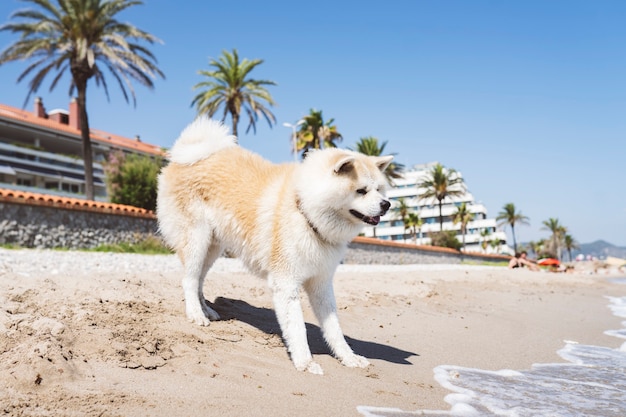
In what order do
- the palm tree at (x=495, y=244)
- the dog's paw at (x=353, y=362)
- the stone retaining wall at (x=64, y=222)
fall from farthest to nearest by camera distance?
the palm tree at (x=495, y=244)
the stone retaining wall at (x=64, y=222)
the dog's paw at (x=353, y=362)

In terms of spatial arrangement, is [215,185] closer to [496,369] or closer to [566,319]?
[496,369]

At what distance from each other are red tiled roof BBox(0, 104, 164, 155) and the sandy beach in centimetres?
3745

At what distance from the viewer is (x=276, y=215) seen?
4.76m

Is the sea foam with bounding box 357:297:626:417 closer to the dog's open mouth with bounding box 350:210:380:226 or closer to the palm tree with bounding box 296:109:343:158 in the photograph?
the dog's open mouth with bounding box 350:210:380:226

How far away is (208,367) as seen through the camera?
4.13 meters

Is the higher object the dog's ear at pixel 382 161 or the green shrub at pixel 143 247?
the dog's ear at pixel 382 161

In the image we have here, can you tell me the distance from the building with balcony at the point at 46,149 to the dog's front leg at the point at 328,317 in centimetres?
4041

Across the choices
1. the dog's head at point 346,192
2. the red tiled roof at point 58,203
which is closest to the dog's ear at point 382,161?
the dog's head at point 346,192

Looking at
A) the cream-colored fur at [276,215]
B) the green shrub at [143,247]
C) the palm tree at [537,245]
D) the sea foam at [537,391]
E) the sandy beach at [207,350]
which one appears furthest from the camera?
the palm tree at [537,245]

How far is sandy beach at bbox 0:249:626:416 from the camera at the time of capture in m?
3.30

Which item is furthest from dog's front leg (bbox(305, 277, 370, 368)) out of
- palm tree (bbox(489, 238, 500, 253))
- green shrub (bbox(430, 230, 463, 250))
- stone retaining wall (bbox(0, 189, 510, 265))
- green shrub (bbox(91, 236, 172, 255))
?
palm tree (bbox(489, 238, 500, 253))

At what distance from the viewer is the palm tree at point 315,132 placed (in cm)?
4009

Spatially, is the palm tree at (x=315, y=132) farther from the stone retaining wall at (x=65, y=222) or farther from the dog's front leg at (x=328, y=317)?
the dog's front leg at (x=328, y=317)

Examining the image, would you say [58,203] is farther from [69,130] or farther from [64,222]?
[69,130]
